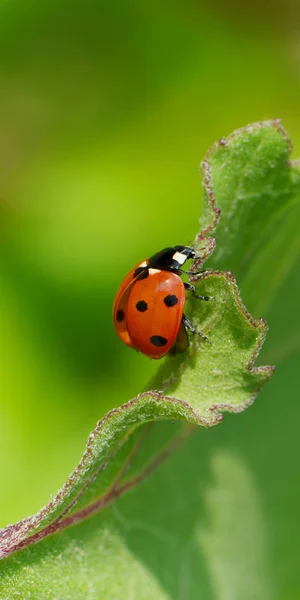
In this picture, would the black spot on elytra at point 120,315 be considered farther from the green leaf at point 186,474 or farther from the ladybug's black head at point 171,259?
the green leaf at point 186,474

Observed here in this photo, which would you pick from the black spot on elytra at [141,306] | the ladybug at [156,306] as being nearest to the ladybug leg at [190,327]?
the ladybug at [156,306]

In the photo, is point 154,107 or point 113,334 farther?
point 154,107

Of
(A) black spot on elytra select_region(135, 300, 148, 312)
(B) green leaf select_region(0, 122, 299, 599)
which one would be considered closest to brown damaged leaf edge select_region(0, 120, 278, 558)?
(B) green leaf select_region(0, 122, 299, 599)

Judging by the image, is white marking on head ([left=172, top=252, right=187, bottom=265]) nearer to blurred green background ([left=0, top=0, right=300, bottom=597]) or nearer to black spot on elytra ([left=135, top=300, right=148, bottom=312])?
black spot on elytra ([left=135, top=300, right=148, bottom=312])

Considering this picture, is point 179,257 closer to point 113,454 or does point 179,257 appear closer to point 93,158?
point 113,454

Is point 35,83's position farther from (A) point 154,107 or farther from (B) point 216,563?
(B) point 216,563

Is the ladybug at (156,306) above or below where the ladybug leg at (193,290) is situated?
below

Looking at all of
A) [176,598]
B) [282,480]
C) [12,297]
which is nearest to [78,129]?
[12,297]
